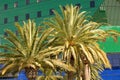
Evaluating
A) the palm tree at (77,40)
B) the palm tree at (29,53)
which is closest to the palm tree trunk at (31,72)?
the palm tree at (29,53)

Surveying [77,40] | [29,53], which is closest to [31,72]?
[29,53]

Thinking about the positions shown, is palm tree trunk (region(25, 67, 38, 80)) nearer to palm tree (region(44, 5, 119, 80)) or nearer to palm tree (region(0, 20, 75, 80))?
palm tree (region(0, 20, 75, 80))

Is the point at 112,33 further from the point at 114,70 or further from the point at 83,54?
the point at 114,70

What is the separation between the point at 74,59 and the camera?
43312 mm

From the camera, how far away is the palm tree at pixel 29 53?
41844 mm

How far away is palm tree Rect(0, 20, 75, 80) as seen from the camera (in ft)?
137

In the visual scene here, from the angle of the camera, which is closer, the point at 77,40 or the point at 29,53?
the point at 29,53

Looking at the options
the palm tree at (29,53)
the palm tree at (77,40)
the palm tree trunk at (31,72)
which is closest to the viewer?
the palm tree at (29,53)

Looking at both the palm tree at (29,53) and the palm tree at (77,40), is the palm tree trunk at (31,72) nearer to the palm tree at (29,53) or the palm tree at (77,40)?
the palm tree at (29,53)

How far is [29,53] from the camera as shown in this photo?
138ft

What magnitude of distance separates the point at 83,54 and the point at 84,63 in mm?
1420

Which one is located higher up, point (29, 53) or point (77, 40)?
point (77, 40)

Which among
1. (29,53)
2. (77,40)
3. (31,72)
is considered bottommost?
(31,72)

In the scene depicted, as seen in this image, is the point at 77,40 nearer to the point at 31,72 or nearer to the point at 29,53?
the point at 29,53
